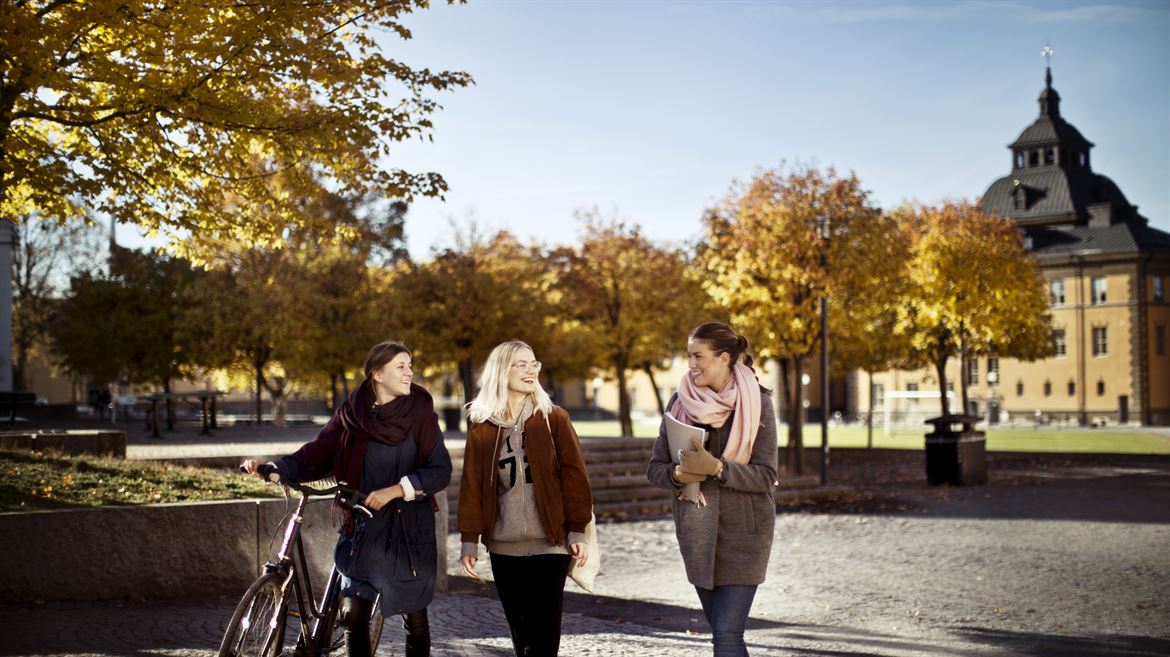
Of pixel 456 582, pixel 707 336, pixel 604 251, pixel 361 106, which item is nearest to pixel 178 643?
pixel 456 582

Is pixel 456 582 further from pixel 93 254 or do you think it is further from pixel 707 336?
pixel 93 254

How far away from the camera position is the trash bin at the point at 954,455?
73.3 feet

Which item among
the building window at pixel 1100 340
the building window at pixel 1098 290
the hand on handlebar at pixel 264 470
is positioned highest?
the building window at pixel 1098 290

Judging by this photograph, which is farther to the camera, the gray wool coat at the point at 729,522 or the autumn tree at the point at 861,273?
the autumn tree at the point at 861,273

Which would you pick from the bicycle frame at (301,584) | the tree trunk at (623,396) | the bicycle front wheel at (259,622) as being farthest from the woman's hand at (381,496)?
the tree trunk at (623,396)

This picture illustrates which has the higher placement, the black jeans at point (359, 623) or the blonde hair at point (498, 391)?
the blonde hair at point (498, 391)

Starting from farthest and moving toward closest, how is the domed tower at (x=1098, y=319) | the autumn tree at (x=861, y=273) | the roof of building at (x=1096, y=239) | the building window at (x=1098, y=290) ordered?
the building window at (x=1098, y=290), the roof of building at (x=1096, y=239), the domed tower at (x=1098, y=319), the autumn tree at (x=861, y=273)

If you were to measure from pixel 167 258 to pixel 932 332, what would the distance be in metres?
27.1

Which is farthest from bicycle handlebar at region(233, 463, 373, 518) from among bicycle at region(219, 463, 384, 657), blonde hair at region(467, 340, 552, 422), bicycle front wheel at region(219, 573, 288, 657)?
blonde hair at region(467, 340, 552, 422)

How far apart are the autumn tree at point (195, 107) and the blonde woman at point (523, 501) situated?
7006mm

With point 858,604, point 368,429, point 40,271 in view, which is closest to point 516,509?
point 368,429

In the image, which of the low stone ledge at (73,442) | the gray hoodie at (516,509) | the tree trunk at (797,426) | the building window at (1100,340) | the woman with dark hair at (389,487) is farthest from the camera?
the building window at (1100,340)

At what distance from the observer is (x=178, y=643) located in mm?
7602

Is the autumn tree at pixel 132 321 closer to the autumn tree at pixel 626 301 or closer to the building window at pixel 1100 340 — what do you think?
the autumn tree at pixel 626 301
